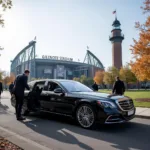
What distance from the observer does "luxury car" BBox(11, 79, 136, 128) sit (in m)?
5.46

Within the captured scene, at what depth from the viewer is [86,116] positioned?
5770mm

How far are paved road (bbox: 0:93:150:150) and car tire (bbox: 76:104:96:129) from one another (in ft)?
0.66

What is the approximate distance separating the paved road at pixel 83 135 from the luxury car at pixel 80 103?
372 mm

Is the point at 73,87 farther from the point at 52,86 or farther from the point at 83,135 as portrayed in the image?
the point at 83,135

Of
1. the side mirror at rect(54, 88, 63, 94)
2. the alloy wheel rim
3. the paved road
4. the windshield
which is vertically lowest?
Answer: the paved road

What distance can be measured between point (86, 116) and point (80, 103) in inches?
18.3

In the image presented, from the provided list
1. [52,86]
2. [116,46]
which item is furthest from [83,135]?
[116,46]

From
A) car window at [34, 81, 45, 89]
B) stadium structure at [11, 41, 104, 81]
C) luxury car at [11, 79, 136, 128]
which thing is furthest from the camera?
stadium structure at [11, 41, 104, 81]

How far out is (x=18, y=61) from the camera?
130 meters

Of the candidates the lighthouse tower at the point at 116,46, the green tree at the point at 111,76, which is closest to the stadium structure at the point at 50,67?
the lighthouse tower at the point at 116,46

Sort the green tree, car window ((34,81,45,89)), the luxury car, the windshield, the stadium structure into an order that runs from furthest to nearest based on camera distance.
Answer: the stadium structure < the green tree < car window ((34,81,45,89)) < the windshield < the luxury car

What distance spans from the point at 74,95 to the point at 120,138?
209cm

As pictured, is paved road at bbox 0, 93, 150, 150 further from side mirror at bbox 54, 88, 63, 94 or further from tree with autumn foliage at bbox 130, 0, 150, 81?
tree with autumn foliage at bbox 130, 0, 150, 81

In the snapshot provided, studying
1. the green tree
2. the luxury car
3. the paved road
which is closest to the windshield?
the luxury car
